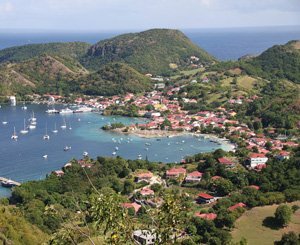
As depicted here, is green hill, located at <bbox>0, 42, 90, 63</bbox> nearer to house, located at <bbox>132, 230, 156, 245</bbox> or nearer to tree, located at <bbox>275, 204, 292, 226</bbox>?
tree, located at <bbox>275, 204, 292, 226</bbox>

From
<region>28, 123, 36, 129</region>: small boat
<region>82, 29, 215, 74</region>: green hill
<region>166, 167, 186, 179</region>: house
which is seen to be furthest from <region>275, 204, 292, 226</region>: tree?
Answer: <region>82, 29, 215, 74</region>: green hill

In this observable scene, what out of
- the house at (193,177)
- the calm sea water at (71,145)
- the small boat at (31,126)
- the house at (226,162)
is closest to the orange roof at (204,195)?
the house at (193,177)

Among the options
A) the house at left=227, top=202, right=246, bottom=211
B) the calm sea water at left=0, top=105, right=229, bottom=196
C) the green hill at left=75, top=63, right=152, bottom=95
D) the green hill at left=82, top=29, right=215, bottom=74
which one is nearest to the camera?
the house at left=227, top=202, right=246, bottom=211

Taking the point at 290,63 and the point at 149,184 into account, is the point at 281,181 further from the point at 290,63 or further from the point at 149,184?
the point at 290,63

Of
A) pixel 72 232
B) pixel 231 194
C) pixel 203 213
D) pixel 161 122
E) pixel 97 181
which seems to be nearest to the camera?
pixel 72 232

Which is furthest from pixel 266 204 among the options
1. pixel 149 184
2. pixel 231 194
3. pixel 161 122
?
pixel 161 122

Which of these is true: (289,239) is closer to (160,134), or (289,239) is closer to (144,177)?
(144,177)

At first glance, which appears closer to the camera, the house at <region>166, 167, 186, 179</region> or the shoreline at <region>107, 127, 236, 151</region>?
the house at <region>166, 167, 186, 179</region>
